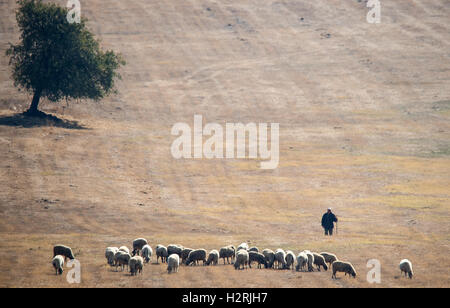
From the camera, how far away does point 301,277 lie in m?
27.1

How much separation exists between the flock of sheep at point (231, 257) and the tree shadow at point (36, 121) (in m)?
31.3

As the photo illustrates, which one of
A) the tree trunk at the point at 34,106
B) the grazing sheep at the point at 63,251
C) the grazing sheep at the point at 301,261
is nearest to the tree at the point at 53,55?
the tree trunk at the point at 34,106

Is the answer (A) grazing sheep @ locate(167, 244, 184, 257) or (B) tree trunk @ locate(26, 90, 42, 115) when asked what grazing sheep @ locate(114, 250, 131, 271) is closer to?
(A) grazing sheep @ locate(167, 244, 184, 257)

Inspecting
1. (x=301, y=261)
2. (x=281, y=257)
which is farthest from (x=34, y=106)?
(x=301, y=261)

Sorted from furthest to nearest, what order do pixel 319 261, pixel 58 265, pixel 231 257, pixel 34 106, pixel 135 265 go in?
1. pixel 34 106
2. pixel 231 257
3. pixel 319 261
4. pixel 135 265
5. pixel 58 265

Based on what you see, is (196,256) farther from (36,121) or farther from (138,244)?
(36,121)

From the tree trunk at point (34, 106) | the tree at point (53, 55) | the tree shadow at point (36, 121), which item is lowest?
the tree shadow at point (36, 121)

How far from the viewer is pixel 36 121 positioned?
2344 inches

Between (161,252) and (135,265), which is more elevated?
(161,252)

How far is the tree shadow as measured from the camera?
58334 millimetres

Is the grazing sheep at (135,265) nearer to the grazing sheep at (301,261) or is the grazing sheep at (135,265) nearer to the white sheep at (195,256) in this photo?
the white sheep at (195,256)

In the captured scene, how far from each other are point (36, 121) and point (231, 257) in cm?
3439

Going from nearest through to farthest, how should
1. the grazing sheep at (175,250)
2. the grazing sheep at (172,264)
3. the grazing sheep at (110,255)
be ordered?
1. the grazing sheep at (172,264)
2. the grazing sheep at (110,255)
3. the grazing sheep at (175,250)

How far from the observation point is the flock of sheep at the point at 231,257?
2745cm
